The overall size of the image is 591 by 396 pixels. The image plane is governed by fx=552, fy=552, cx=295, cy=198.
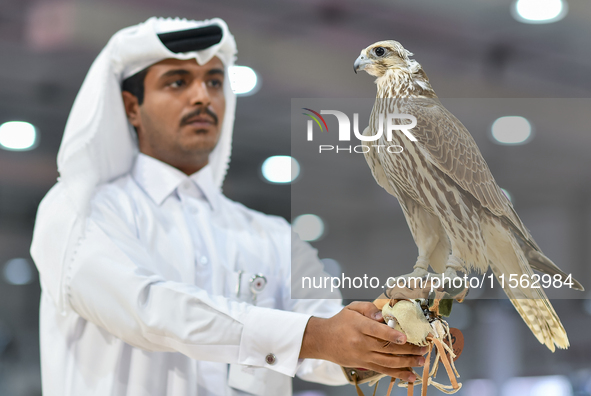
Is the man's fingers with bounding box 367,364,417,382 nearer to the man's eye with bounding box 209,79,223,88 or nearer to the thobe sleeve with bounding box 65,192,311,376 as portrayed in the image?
the thobe sleeve with bounding box 65,192,311,376

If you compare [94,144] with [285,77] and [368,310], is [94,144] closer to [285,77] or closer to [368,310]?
[368,310]

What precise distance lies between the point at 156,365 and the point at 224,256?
34cm

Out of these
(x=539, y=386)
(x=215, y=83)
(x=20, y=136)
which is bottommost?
(x=539, y=386)

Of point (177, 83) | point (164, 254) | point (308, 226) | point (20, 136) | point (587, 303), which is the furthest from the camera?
point (20, 136)

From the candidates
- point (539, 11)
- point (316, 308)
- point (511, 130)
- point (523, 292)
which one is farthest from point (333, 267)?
point (539, 11)

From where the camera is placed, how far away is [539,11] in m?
2.66

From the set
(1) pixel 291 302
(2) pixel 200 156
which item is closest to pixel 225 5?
(2) pixel 200 156

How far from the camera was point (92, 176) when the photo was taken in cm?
144

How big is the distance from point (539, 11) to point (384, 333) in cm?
233

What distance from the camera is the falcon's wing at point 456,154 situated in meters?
0.85

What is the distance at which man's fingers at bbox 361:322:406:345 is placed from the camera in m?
0.89

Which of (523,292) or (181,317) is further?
(181,317)

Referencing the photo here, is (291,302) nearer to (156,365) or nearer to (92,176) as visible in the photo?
(156,365)

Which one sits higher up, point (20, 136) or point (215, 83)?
point (20, 136)
